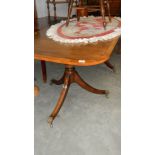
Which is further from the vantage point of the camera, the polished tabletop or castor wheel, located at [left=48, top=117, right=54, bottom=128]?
castor wheel, located at [left=48, top=117, right=54, bottom=128]

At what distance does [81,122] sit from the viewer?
155 cm

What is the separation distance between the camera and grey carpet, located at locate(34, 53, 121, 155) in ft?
4.33

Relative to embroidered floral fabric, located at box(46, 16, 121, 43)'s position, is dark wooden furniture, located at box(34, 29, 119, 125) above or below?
below

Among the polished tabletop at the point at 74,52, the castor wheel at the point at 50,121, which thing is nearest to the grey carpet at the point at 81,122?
the castor wheel at the point at 50,121

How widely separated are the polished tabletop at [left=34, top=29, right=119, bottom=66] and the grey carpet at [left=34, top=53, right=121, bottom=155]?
48 cm

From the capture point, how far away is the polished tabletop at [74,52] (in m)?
1.27

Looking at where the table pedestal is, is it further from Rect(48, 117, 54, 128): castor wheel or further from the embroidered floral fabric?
the embroidered floral fabric

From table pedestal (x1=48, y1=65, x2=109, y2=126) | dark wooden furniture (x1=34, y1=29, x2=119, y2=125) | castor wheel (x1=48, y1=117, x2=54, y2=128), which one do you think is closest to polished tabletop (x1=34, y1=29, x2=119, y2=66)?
dark wooden furniture (x1=34, y1=29, x2=119, y2=125)

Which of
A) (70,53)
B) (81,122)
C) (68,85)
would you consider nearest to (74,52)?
(70,53)

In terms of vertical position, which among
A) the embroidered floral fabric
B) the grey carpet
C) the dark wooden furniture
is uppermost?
the embroidered floral fabric
